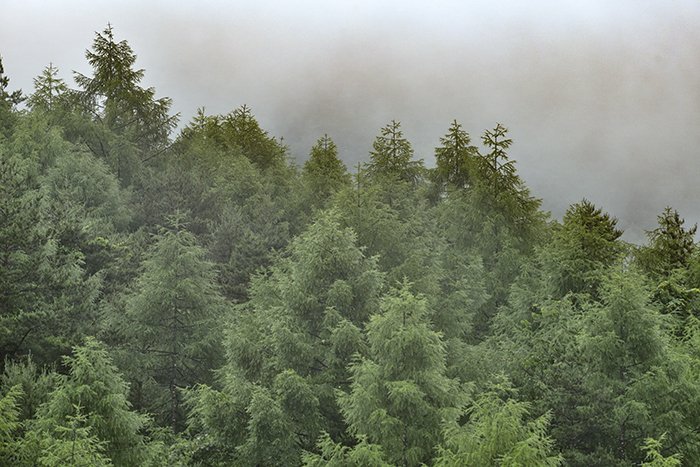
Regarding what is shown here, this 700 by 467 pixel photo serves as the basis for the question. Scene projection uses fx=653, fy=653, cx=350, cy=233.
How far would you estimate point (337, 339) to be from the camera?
18094 millimetres

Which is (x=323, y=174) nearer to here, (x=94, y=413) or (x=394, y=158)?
(x=394, y=158)

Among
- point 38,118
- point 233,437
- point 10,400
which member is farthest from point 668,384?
point 38,118

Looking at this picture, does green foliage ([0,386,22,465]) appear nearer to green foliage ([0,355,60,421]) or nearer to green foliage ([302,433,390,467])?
green foliage ([0,355,60,421])

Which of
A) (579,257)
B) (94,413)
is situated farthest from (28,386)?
(579,257)

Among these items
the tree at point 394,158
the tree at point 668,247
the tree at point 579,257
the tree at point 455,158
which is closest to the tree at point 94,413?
the tree at point 579,257

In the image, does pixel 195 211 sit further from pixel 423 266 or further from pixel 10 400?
pixel 10 400

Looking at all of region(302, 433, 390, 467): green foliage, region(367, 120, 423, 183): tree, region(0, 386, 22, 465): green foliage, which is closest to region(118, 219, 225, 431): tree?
region(0, 386, 22, 465): green foliage

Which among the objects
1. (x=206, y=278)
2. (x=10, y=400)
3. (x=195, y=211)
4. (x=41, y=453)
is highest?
(x=195, y=211)

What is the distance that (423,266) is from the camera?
2359cm

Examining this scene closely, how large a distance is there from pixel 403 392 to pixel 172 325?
10.5m

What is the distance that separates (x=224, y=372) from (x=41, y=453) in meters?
6.89

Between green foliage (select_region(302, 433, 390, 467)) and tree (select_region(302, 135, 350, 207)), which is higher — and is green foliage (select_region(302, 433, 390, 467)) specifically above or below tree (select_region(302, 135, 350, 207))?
below

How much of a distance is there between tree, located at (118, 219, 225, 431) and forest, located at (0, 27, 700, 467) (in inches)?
3.0

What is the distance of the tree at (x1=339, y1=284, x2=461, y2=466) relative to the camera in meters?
15.3
